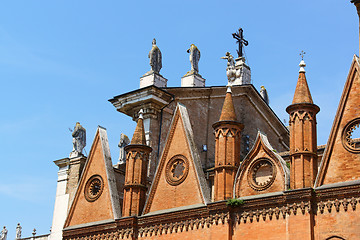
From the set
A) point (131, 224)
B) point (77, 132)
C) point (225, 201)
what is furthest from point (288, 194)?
point (77, 132)

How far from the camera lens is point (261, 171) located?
75.5ft

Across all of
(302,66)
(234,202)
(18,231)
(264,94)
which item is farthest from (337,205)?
(18,231)

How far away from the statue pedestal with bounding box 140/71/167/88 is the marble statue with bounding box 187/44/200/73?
2.21 metres

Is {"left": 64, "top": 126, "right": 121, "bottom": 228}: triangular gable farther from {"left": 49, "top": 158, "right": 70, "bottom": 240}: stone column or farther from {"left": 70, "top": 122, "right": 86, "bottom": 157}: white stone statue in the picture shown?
{"left": 70, "top": 122, "right": 86, "bottom": 157}: white stone statue

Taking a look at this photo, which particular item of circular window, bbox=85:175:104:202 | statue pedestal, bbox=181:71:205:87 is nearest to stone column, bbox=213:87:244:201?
circular window, bbox=85:175:104:202

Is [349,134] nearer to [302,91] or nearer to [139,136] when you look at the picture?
[302,91]

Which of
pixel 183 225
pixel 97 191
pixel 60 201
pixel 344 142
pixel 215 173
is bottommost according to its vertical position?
pixel 183 225

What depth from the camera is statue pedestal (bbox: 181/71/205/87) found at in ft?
101

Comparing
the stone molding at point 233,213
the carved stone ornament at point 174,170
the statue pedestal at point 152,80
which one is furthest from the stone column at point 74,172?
the carved stone ornament at point 174,170

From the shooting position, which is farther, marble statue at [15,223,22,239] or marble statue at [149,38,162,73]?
marble statue at [15,223,22,239]

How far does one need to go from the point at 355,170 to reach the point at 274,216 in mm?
2874

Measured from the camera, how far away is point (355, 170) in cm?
2025

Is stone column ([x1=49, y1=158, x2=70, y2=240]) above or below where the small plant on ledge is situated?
above

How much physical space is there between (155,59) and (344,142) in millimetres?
11378
